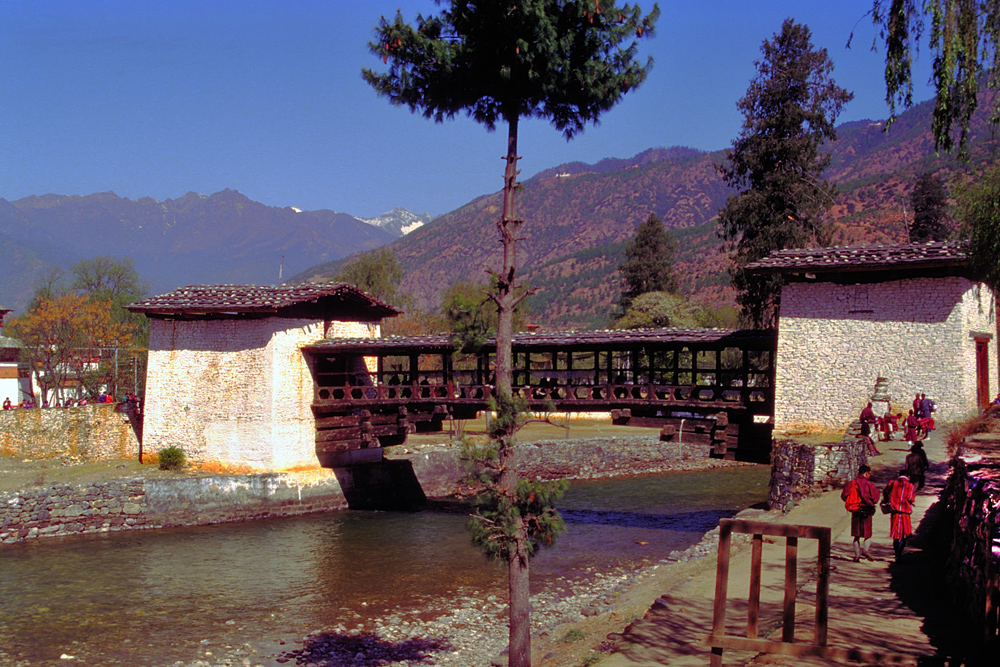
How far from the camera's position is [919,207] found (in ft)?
146

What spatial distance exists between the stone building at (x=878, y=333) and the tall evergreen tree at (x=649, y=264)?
35607mm

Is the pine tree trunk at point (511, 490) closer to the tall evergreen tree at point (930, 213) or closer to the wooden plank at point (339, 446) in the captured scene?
the wooden plank at point (339, 446)

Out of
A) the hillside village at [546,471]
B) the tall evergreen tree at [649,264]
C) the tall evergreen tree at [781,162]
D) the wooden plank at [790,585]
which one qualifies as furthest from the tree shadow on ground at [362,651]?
the tall evergreen tree at [649,264]

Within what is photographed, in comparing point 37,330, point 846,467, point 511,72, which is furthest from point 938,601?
point 37,330

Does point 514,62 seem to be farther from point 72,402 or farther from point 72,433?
point 72,402

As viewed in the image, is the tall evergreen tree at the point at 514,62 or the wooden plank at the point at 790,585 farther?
the tall evergreen tree at the point at 514,62

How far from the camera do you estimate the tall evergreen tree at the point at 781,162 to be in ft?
106

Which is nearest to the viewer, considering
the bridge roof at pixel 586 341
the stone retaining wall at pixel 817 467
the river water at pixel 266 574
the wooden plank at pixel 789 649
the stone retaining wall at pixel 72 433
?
the wooden plank at pixel 789 649

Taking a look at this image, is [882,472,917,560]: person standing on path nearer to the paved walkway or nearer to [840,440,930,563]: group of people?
[840,440,930,563]: group of people

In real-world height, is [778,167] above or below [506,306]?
above

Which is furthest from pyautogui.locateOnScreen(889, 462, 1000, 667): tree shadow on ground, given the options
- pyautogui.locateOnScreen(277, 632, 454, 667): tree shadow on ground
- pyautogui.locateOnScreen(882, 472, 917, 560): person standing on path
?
pyautogui.locateOnScreen(277, 632, 454, 667): tree shadow on ground

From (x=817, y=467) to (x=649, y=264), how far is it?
40325 millimetres

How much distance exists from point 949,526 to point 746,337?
8864mm

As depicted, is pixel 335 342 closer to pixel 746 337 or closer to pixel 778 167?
Answer: pixel 746 337
